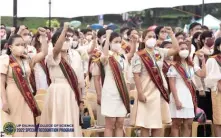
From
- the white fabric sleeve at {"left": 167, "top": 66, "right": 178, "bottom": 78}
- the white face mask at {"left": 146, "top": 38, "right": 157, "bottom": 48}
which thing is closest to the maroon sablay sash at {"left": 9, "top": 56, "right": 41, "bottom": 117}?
the white face mask at {"left": 146, "top": 38, "right": 157, "bottom": 48}

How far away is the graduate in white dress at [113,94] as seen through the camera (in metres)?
8.47

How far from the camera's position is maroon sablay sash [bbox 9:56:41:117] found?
7.90m

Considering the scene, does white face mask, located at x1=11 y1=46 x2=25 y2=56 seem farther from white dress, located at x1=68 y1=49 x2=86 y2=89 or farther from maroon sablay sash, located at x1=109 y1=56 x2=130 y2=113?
maroon sablay sash, located at x1=109 y1=56 x2=130 y2=113

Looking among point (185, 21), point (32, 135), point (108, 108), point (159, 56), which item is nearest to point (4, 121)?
point (32, 135)

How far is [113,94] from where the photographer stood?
8.53 m

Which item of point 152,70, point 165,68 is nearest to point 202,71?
point 165,68

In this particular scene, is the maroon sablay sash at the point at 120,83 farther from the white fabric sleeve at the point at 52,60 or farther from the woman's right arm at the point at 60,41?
the woman's right arm at the point at 60,41

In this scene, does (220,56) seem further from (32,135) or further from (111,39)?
(32,135)

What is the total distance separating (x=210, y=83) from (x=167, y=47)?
0.74m

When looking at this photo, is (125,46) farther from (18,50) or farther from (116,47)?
(18,50)

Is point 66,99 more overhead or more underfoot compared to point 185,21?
more underfoot

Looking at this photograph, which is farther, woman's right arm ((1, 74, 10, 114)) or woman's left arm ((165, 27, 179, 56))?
woman's left arm ((165, 27, 179, 56))

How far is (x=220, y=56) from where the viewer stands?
9180 mm

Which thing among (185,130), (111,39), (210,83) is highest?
(111,39)
